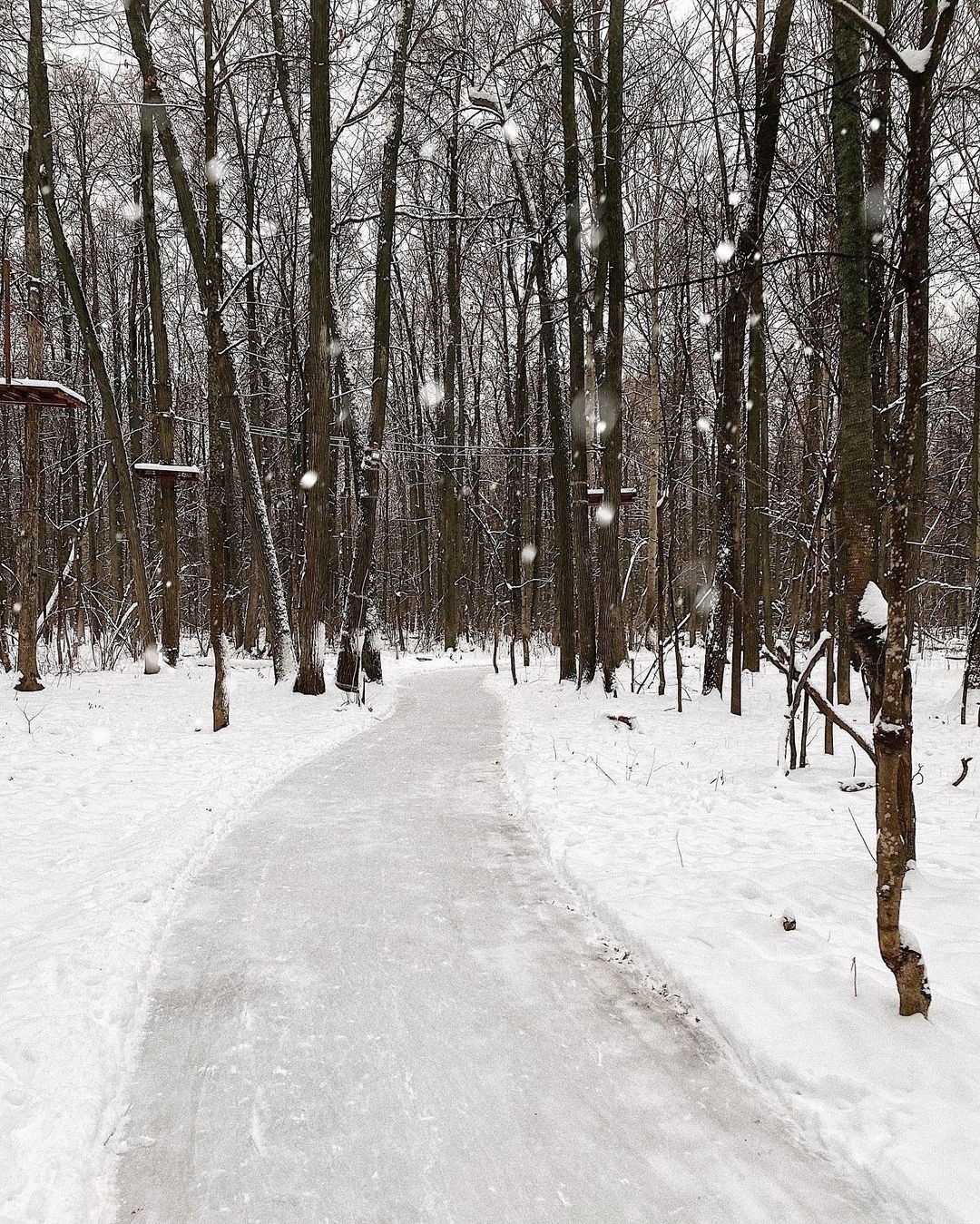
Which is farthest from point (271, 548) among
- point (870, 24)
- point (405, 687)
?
point (870, 24)

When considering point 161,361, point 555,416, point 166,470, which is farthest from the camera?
point 161,361

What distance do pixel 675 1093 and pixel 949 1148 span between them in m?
0.86

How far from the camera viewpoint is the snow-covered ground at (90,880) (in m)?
2.42

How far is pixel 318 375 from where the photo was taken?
13445mm

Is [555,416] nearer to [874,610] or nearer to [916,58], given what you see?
[874,610]

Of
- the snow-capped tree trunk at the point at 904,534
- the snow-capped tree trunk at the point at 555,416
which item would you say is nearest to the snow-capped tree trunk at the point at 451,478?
the snow-capped tree trunk at the point at 555,416

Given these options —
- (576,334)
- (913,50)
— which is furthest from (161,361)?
(913,50)

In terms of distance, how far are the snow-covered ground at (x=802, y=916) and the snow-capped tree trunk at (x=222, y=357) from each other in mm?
8216

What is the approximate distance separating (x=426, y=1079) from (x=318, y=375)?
12667 mm

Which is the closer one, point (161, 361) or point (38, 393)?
point (38, 393)

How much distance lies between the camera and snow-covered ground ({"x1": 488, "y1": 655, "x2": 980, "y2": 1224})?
2465 millimetres

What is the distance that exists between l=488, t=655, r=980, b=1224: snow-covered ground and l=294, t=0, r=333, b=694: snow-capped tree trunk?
6.34 meters

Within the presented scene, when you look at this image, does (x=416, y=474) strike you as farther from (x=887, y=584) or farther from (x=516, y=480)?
(x=887, y=584)

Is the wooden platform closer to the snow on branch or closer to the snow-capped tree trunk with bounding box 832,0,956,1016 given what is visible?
the snow on branch
